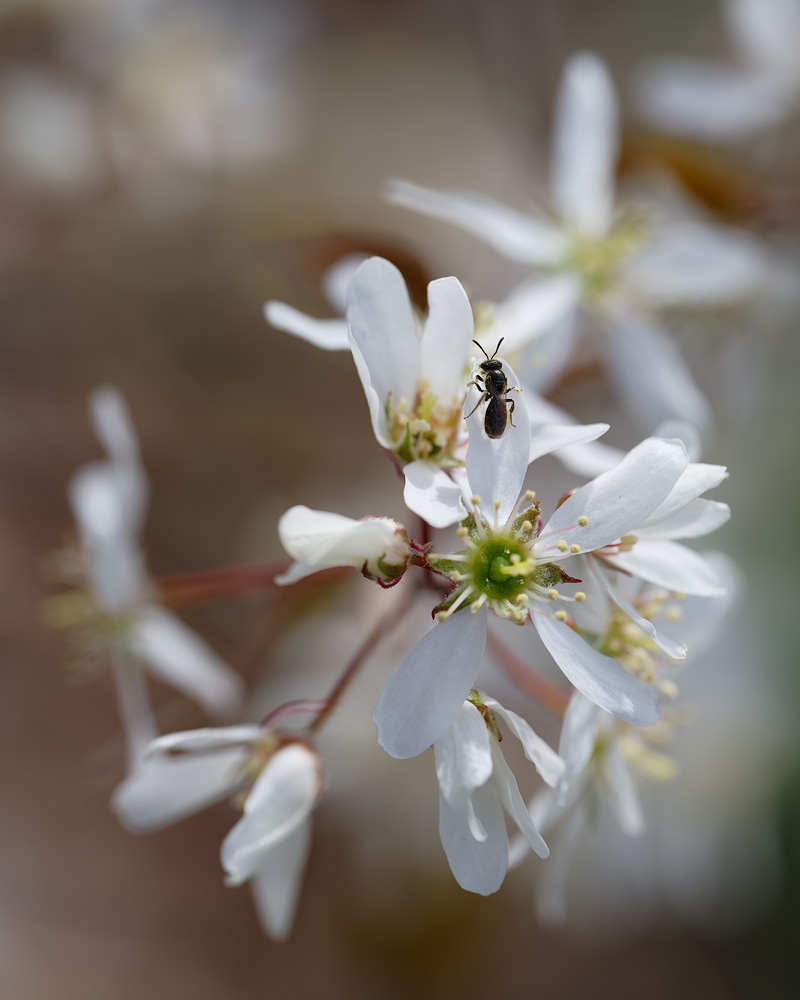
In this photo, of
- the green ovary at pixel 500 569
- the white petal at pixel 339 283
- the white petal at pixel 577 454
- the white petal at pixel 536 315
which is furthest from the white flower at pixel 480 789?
the white petal at pixel 339 283

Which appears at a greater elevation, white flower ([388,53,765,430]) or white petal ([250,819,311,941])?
white flower ([388,53,765,430])

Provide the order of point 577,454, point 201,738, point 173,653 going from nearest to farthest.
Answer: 1. point 201,738
2. point 577,454
3. point 173,653

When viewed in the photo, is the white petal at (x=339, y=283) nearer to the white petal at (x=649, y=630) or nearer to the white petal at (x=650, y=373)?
the white petal at (x=650, y=373)

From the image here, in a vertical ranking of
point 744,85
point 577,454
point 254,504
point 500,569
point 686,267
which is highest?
point 254,504

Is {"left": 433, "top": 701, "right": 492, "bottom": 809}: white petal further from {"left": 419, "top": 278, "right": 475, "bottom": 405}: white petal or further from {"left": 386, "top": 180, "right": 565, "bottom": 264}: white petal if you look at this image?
{"left": 386, "top": 180, "right": 565, "bottom": 264}: white petal

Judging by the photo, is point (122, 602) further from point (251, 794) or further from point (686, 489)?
point (686, 489)

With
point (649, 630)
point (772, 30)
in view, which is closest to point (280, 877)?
point (649, 630)

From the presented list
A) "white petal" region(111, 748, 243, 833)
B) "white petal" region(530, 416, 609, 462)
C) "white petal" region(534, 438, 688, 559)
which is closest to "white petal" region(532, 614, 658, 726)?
"white petal" region(534, 438, 688, 559)
